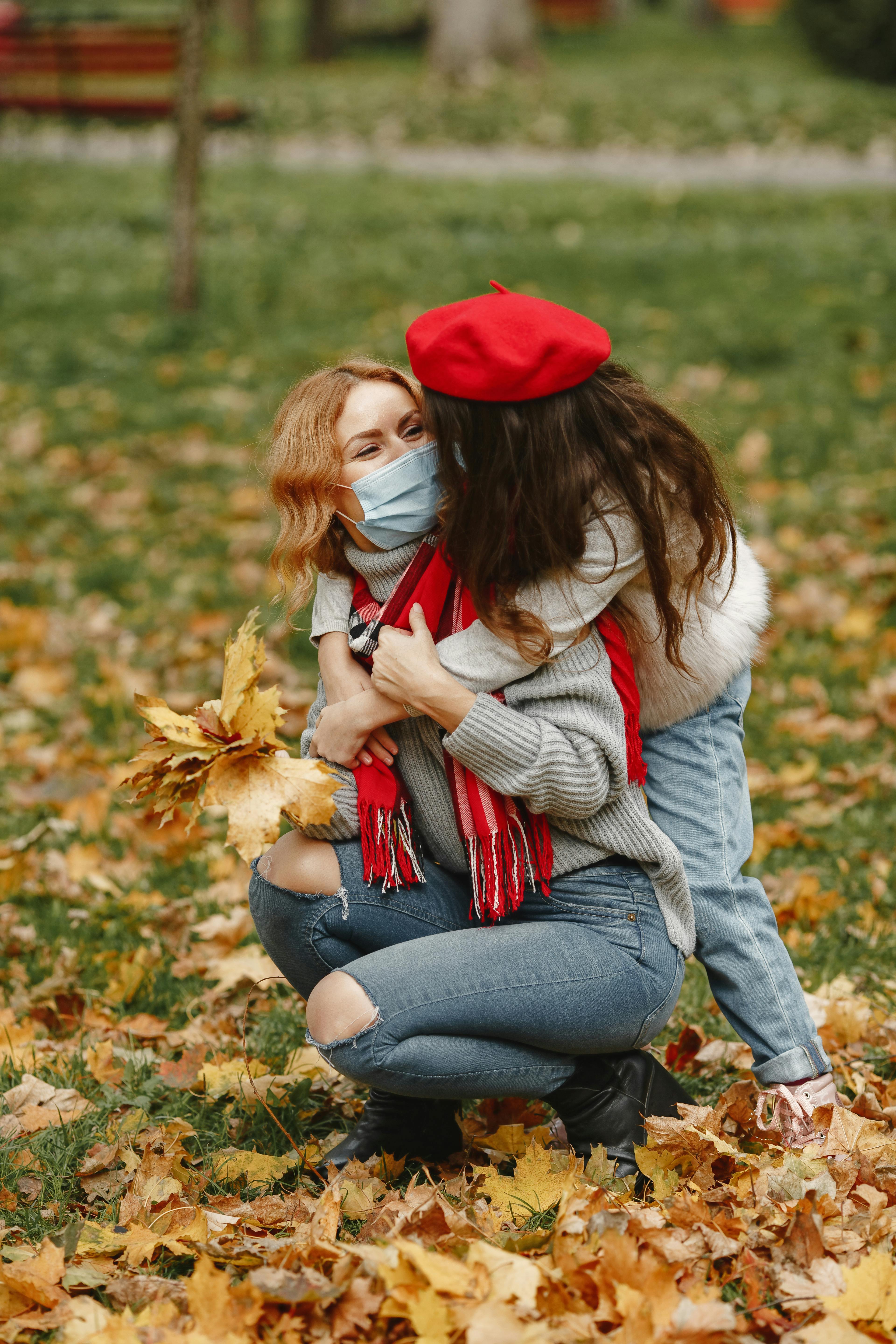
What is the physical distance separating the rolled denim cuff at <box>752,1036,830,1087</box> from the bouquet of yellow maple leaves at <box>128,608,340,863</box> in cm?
85

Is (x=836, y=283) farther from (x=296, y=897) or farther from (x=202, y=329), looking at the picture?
(x=296, y=897)

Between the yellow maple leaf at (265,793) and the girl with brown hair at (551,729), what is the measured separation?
0.17 m

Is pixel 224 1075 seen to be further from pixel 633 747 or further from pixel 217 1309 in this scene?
pixel 633 747

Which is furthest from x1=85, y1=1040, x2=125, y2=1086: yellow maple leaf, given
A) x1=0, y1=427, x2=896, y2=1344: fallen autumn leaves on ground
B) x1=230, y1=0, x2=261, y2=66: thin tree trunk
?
x1=230, y1=0, x2=261, y2=66: thin tree trunk

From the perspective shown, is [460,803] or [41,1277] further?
[460,803]

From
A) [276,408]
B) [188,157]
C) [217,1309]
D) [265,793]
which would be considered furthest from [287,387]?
[217,1309]

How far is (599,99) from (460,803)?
16.4m

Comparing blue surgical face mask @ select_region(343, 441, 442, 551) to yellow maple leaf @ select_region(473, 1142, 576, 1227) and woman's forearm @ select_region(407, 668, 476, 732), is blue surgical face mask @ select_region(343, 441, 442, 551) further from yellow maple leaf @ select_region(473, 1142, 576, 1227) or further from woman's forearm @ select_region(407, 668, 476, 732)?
yellow maple leaf @ select_region(473, 1142, 576, 1227)

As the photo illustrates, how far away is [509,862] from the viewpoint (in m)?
1.99

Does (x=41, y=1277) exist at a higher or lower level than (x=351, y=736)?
lower

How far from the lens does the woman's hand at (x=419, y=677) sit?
1916 millimetres

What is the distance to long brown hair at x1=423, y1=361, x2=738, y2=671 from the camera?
190 centimetres

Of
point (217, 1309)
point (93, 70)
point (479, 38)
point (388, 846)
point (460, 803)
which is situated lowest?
point (217, 1309)

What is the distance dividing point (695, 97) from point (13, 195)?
8.97 meters
